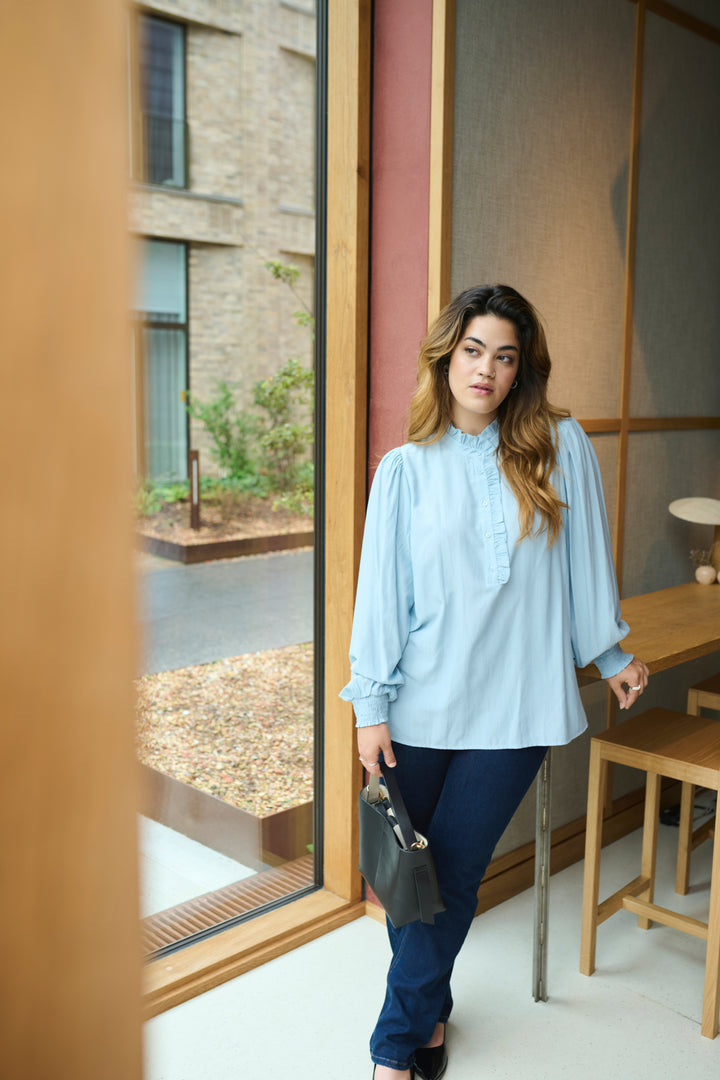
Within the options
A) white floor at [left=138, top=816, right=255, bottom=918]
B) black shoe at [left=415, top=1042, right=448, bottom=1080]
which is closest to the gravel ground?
white floor at [left=138, top=816, right=255, bottom=918]

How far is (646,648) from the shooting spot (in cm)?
212

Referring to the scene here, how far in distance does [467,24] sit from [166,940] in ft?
7.59

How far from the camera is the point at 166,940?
2.22 m

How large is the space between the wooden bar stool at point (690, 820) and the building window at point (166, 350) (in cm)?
162

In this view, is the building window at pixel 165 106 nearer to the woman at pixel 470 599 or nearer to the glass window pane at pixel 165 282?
the glass window pane at pixel 165 282

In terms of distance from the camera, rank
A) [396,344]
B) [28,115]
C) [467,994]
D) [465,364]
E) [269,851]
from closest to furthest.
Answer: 1. [28,115]
2. [465,364]
3. [467,994]
4. [396,344]
5. [269,851]

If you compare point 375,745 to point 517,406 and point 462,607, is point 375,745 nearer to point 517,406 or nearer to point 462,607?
point 462,607

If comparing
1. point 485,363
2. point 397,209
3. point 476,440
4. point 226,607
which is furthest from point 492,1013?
point 397,209

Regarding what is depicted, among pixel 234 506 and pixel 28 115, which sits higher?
pixel 28 115

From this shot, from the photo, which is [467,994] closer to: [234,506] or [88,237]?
[234,506]

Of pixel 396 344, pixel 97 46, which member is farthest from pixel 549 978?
pixel 97 46

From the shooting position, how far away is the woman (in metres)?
1.70

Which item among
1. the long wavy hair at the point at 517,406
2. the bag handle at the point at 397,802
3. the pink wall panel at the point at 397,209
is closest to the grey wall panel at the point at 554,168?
the pink wall panel at the point at 397,209

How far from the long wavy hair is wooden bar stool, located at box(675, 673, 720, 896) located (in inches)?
46.8
